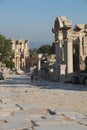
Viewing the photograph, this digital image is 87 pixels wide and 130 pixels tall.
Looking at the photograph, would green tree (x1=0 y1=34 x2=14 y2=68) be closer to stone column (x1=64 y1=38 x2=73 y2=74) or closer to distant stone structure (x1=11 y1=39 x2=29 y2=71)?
distant stone structure (x1=11 y1=39 x2=29 y2=71)

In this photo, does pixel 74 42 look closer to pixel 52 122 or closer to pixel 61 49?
pixel 61 49

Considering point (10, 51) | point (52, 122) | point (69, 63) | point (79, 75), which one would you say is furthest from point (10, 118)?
point (10, 51)

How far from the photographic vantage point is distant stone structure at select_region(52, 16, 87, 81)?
3378 centimetres

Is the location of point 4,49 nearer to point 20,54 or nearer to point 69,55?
point 20,54

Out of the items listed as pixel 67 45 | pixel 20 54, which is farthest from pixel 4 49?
pixel 67 45

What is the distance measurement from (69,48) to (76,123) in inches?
991

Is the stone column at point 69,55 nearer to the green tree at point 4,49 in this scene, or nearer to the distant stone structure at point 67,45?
the distant stone structure at point 67,45

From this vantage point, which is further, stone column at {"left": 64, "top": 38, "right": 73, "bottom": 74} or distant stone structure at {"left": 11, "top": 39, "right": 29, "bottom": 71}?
distant stone structure at {"left": 11, "top": 39, "right": 29, "bottom": 71}

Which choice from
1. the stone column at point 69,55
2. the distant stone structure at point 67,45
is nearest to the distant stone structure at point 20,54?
the distant stone structure at point 67,45

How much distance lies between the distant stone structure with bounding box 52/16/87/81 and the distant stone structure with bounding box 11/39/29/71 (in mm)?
59928

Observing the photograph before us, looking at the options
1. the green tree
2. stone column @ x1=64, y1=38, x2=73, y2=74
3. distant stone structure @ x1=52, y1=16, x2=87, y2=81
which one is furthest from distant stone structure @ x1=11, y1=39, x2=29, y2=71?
stone column @ x1=64, y1=38, x2=73, y2=74

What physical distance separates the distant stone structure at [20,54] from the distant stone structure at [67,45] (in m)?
59.9

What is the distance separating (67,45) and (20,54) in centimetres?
7168

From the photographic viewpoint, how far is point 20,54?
105 m
